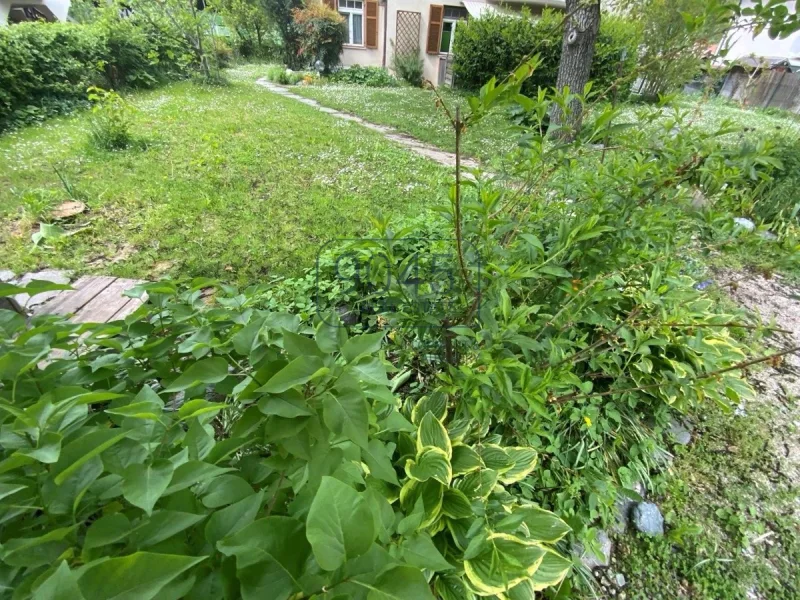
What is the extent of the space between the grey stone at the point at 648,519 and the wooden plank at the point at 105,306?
302cm

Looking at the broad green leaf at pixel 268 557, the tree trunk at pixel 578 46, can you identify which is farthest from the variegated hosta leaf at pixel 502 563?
the tree trunk at pixel 578 46

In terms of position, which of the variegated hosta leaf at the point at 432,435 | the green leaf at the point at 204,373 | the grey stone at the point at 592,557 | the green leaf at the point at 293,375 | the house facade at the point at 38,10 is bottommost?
the grey stone at the point at 592,557

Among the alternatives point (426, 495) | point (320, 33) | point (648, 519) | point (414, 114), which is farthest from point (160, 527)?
point (320, 33)

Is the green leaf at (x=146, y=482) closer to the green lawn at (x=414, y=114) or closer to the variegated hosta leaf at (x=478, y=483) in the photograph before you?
the variegated hosta leaf at (x=478, y=483)

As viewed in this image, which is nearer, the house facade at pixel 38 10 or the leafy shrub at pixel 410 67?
the leafy shrub at pixel 410 67

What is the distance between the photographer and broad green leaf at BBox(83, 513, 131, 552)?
1.57ft

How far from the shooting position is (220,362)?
73 cm

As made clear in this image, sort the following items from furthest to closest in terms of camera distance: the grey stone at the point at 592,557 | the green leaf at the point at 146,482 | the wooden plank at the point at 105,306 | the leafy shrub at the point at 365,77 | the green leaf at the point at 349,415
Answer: the leafy shrub at the point at 365,77 < the wooden plank at the point at 105,306 < the grey stone at the point at 592,557 < the green leaf at the point at 349,415 < the green leaf at the point at 146,482

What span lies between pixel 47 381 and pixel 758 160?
2160mm

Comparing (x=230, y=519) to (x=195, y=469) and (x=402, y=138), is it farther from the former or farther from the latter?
(x=402, y=138)

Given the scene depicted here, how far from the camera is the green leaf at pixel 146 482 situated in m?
0.47

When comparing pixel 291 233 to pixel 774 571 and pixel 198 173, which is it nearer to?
pixel 198 173

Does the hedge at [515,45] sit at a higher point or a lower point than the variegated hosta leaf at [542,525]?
higher

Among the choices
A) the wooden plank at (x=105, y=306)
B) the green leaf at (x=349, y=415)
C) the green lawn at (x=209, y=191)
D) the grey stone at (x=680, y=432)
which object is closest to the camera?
the green leaf at (x=349, y=415)
